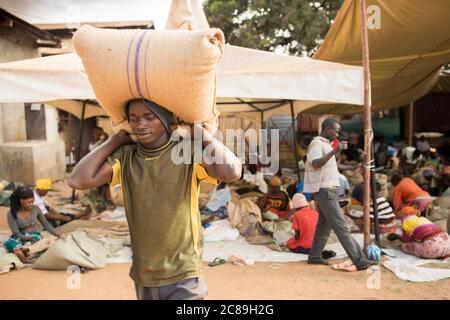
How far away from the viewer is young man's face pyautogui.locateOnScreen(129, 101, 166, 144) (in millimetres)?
1741

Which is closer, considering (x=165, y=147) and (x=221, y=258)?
(x=165, y=147)

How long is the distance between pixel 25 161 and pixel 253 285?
8.14 m

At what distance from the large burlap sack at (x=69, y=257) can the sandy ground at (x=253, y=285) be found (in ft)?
0.27

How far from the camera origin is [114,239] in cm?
518

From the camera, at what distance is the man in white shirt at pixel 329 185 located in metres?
4.11

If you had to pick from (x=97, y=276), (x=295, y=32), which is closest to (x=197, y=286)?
(x=97, y=276)

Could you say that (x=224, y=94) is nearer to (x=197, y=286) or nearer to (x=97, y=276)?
(x=97, y=276)

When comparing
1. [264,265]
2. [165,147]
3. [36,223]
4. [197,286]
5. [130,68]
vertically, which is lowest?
[264,265]

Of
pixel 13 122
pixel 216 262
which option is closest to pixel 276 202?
pixel 216 262

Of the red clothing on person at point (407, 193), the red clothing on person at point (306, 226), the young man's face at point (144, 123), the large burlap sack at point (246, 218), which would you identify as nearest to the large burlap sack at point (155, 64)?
the young man's face at point (144, 123)

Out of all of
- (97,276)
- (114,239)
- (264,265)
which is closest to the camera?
(97,276)

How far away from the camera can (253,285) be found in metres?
3.90

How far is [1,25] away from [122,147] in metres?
9.66
